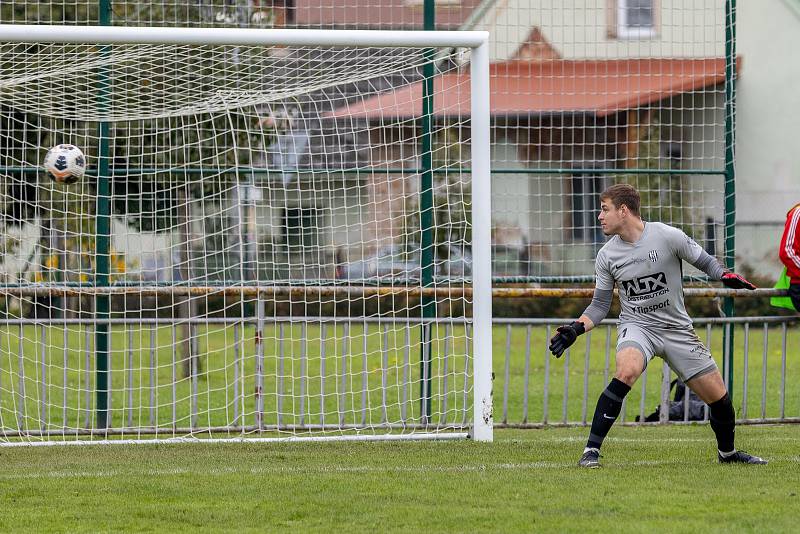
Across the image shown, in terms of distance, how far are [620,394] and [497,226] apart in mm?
11208

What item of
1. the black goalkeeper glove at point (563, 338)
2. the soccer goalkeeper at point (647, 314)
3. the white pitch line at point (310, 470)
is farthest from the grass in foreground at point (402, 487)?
the black goalkeeper glove at point (563, 338)

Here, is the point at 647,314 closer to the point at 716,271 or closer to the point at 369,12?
the point at 716,271

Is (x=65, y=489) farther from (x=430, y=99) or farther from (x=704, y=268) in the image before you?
(x=430, y=99)

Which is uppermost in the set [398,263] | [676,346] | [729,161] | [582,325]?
[729,161]

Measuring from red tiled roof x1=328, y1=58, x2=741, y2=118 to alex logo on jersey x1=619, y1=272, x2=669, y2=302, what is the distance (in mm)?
2850

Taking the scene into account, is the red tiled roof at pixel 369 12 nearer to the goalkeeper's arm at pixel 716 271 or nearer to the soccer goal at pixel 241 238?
the soccer goal at pixel 241 238

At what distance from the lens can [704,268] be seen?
7516 mm

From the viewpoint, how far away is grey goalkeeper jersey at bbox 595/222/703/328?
24.8ft

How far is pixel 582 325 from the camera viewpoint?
7621 mm

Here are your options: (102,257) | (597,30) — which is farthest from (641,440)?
(597,30)

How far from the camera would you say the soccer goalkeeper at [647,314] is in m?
7.52

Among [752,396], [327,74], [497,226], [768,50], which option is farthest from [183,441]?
[768,50]

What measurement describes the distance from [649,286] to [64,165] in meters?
4.22

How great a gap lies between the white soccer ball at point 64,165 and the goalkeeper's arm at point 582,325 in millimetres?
3712
